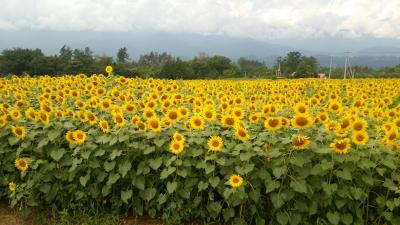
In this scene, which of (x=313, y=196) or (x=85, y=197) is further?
(x=85, y=197)

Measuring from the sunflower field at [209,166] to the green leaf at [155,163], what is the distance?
1 cm

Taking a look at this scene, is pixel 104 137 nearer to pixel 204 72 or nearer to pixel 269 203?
pixel 269 203

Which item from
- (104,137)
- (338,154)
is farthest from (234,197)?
(104,137)

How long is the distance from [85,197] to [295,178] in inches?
101

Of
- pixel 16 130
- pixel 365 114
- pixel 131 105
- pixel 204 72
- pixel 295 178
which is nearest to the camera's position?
pixel 295 178

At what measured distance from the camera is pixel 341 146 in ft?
13.9

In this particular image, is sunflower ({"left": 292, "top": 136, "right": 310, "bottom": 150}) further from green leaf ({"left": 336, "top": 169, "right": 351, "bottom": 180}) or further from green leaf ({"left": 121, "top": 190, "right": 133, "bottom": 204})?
green leaf ({"left": 121, "top": 190, "right": 133, "bottom": 204})

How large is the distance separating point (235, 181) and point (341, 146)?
118 centimetres

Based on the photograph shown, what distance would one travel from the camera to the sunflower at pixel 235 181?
411cm

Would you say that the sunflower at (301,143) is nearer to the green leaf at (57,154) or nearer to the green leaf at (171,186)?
the green leaf at (171,186)

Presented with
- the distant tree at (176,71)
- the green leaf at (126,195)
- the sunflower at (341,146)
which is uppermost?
the sunflower at (341,146)

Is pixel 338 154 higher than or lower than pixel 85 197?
higher

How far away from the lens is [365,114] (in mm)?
5898

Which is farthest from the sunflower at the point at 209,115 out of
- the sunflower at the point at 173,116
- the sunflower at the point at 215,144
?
the sunflower at the point at 215,144
